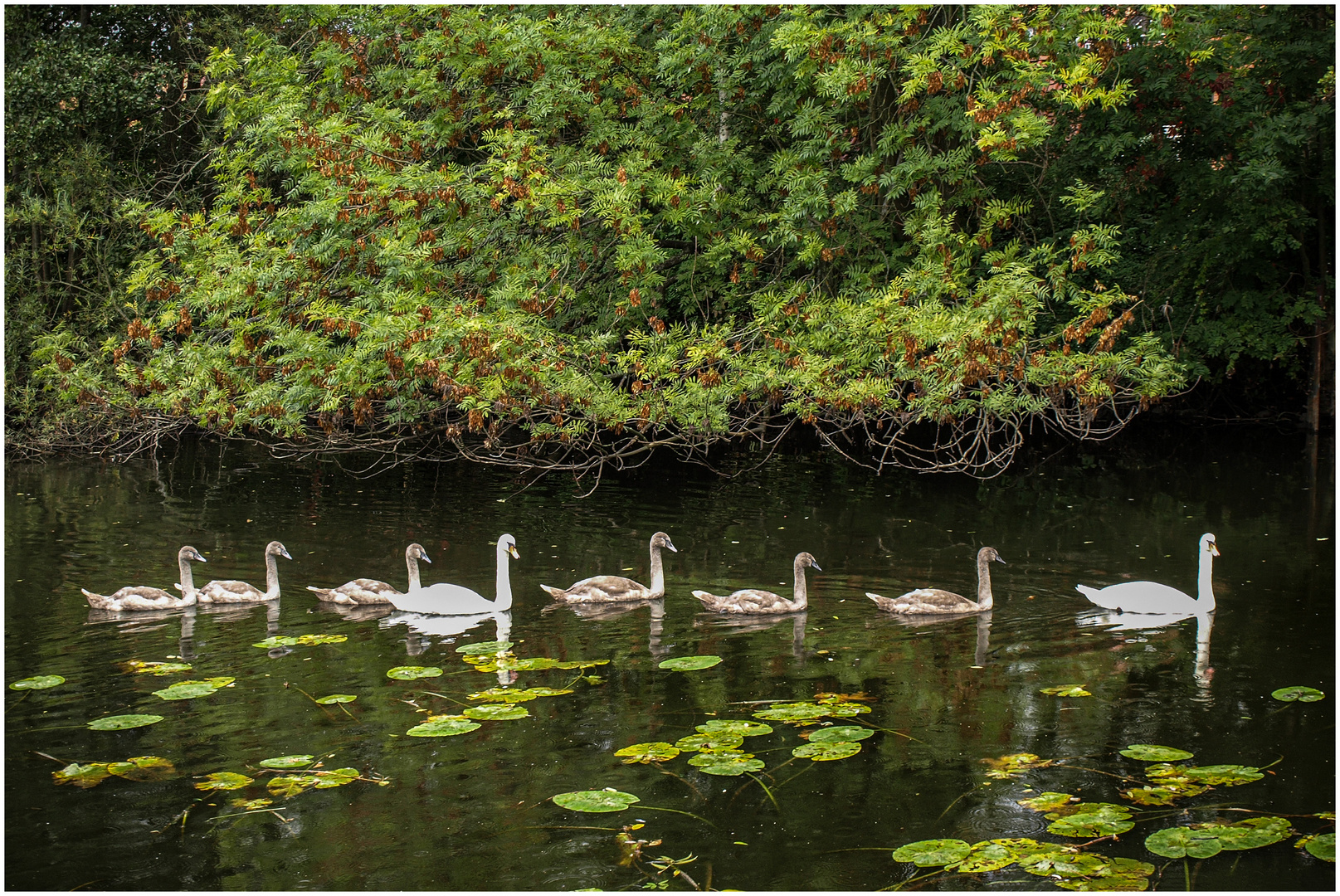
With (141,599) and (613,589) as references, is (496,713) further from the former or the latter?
(141,599)

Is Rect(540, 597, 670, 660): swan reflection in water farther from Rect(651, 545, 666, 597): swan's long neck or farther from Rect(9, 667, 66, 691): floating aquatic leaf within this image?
Rect(9, 667, 66, 691): floating aquatic leaf

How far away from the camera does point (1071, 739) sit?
8.16 metres

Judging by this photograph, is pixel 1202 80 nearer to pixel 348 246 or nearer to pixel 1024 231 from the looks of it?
pixel 1024 231

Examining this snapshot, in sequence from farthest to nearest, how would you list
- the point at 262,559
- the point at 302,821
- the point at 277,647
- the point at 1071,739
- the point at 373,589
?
the point at 262,559 → the point at 373,589 → the point at 277,647 → the point at 1071,739 → the point at 302,821

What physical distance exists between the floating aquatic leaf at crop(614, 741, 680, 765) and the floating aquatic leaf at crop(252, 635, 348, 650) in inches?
151

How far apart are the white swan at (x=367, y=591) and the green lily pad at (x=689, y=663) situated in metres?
3.05

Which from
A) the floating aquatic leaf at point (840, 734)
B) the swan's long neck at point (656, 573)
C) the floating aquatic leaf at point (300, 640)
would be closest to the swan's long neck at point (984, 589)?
the swan's long neck at point (656, 573)

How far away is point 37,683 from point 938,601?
7647 mm

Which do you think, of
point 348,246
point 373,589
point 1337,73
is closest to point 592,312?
point 348,246

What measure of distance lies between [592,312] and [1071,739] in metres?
14.5

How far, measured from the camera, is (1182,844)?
6.45m

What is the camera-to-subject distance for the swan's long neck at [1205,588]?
37.7ft

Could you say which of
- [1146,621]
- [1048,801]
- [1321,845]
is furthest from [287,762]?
[1146,621]

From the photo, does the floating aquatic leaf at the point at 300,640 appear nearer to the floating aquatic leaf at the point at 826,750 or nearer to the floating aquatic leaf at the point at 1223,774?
the floating aquatic leaf at the point at 826,750
